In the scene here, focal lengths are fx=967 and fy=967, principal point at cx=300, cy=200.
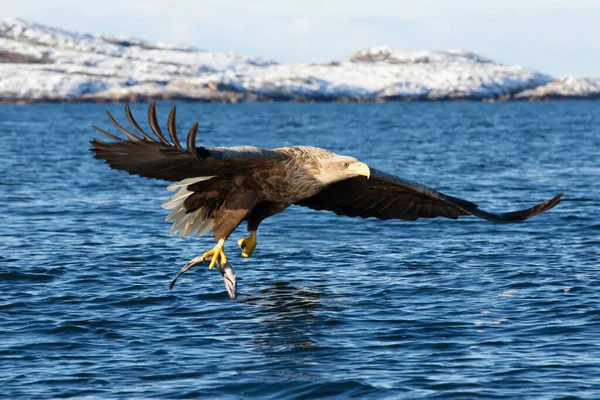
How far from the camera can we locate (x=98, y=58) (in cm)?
18662

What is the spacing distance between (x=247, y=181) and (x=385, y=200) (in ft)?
8.30

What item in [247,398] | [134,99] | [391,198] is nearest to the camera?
[247,398]

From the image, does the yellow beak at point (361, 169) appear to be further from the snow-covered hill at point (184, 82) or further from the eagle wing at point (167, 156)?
the snow-covered hill at point (184, 82)

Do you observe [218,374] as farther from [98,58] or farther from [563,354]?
[98,58]

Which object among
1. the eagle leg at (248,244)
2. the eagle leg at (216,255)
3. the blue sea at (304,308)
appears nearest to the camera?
the blue sea at (304,308)

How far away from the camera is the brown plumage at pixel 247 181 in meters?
9.23

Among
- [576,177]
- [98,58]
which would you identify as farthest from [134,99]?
[576,177]

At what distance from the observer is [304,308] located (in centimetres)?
1169

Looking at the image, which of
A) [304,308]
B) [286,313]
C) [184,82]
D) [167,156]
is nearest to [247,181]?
[167,156]

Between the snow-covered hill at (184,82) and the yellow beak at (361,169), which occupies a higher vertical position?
the snow-covered hill at (184,82)

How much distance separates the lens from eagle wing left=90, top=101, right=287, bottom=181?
9062 mm

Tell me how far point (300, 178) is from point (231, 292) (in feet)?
4.64

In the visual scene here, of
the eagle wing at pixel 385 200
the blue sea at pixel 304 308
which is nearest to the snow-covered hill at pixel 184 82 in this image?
the blue sea at pixel 304 308

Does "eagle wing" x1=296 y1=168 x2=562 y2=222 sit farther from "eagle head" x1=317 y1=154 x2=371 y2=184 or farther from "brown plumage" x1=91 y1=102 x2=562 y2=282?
"eagle head" x1=317 y1=154 x2=371 y2=184
